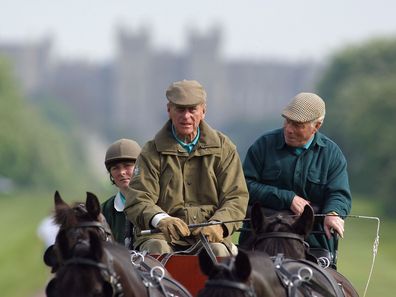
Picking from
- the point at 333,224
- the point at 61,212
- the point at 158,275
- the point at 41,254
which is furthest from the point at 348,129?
the point at 61,212

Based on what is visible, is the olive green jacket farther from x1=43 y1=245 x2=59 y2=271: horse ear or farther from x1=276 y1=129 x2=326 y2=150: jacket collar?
x1=43 y1=245 x2=59 y2=271: horse ear

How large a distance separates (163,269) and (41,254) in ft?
121

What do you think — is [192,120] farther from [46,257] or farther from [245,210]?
[46,257]

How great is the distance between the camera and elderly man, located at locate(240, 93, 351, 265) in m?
10.8

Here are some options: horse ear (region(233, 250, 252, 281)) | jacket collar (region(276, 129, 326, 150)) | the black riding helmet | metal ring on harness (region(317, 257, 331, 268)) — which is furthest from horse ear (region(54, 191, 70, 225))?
the black riding helmet

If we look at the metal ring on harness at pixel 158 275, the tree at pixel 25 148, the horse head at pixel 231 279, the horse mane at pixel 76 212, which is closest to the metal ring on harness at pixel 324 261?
the metal ring on harness at pixel 158 275

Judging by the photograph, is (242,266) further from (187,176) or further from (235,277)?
(187,176)

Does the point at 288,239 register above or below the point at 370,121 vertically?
above

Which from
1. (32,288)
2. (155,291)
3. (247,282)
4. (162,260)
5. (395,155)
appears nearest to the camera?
(247,282)

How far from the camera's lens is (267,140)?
11.2 m

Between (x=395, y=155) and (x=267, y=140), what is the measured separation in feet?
219

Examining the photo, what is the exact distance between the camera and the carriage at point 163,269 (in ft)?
26.7

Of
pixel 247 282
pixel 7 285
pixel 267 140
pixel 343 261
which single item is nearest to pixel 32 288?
pixel 7 285

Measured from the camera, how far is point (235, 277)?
26.8 ft
